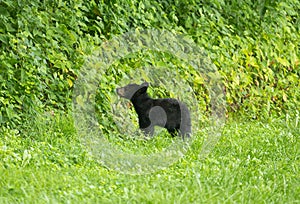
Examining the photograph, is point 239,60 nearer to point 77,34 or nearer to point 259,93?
point 259,93

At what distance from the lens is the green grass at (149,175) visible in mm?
3842

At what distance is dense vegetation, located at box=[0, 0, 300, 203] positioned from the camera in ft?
13.3

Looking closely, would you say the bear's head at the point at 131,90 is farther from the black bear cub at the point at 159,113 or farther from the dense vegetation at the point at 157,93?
the dense vegetation at the point at 157,93

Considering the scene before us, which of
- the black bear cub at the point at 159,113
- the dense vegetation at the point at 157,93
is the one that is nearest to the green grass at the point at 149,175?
the dense vegetation at the point at 157,93

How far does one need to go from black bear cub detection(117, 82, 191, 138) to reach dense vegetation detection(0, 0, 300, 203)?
0.32 metres

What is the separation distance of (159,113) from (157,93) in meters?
1.12

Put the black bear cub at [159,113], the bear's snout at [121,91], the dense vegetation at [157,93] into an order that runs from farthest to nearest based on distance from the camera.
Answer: the bear's snout at [121,91] → the black bear cub at [159,113] → the dense vegetation at [157,93]

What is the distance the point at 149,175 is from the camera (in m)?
4.61

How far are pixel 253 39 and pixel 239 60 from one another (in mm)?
536

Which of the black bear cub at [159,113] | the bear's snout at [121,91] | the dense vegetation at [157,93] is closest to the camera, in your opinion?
the dense vegetation at [157,93]

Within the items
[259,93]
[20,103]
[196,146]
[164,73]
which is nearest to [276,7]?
[259,93]

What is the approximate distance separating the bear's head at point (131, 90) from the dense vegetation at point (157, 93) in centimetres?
30

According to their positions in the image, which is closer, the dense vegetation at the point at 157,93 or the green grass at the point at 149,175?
the green grass at the point at 149,175

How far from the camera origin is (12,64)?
Result: 599 centimetres
